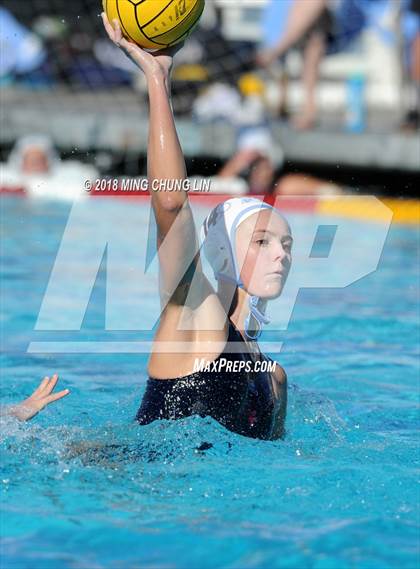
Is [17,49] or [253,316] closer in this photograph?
[253,316]

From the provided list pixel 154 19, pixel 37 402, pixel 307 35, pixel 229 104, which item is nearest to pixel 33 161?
pixel 229 104

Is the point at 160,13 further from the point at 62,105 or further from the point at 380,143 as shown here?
the point at 62,105

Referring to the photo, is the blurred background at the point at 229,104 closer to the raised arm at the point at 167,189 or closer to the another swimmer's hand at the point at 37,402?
the another swimmer's hand at the point at 37,402

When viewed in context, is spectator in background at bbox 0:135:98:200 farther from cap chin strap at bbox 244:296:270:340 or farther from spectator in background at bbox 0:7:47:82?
cap chin strap at bbox 244:296:270:340

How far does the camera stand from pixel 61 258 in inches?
334

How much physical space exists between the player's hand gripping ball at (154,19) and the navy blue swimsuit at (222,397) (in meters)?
0.99

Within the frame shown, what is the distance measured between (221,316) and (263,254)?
250 mm

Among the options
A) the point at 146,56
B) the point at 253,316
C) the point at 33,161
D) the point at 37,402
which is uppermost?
the point at 146,56

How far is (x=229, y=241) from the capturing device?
3.61 m

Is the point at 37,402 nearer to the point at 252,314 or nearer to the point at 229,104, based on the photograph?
the point at 252,314

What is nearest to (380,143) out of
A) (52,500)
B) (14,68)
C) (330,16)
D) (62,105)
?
(330,16)

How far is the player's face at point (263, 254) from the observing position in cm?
354

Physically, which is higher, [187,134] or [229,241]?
[229,241]

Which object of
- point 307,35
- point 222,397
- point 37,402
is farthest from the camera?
point 307,35
